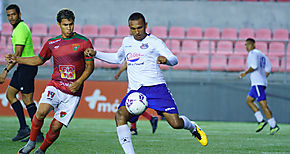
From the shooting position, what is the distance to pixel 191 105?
13.8 m

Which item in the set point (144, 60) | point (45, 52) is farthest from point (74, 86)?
point (144, 60)

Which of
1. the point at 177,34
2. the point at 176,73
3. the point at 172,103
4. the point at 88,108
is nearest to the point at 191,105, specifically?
the point at 176,73

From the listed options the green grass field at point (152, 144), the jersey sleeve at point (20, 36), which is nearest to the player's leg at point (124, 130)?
the green grass field at point (152, 144)

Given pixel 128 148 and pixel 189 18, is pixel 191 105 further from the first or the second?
pixel 128 148

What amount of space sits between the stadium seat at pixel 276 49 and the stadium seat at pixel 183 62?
2918mm

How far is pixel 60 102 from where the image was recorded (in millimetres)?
5621

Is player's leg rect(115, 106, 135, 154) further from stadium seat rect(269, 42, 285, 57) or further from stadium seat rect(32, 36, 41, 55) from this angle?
stadium seat rect(269, 42, 285, 57)

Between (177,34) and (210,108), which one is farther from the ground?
(177,34)

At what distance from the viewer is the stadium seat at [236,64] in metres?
14.9

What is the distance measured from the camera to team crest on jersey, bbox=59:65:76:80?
18.5ft

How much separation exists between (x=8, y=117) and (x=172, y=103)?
912 centimetres

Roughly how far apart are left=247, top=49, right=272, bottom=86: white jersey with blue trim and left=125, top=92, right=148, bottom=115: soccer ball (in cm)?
568

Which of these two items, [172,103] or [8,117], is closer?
[172,103]

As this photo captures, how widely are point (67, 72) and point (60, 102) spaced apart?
1.25 ft
